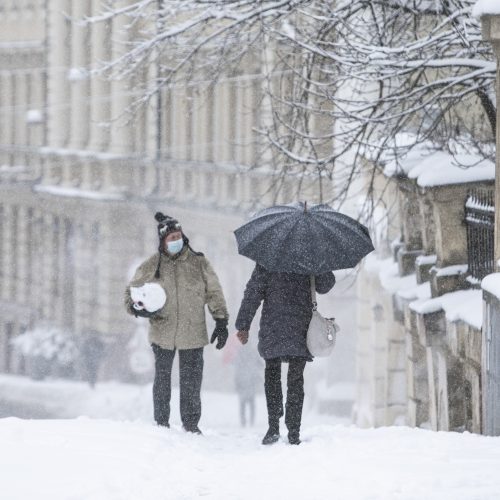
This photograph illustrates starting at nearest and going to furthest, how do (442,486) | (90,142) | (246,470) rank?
(442,486), (246,470), (90,142)

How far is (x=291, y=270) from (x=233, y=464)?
1088 millimetres

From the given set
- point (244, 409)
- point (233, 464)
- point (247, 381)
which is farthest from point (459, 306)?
point (247, 381)

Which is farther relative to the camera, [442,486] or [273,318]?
[273,318]

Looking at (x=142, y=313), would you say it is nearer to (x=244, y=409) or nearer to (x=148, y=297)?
(x=148, y=297)

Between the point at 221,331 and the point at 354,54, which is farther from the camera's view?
the point at 354,54

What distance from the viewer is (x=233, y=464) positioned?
8492mm

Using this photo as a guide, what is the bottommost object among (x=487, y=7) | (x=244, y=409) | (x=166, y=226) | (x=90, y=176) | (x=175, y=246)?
(x=244, y=409)

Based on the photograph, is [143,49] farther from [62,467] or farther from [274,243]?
[62,467]

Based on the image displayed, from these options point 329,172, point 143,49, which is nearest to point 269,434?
point 329,172

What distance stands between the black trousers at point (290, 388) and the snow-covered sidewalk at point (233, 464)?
155mm

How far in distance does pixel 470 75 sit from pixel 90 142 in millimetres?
27666

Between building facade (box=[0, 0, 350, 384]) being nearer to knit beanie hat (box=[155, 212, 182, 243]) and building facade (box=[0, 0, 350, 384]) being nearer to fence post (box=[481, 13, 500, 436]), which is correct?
knit beanie hat (box=[155, 212, 182, 243])

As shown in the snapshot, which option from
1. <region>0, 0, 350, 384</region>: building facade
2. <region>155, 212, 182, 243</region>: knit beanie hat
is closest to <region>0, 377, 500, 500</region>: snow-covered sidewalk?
<region>155, 212, 182, 243</region>: knit beanie hat

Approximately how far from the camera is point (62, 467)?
300 inches
